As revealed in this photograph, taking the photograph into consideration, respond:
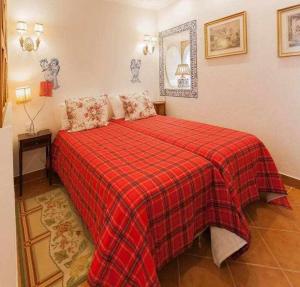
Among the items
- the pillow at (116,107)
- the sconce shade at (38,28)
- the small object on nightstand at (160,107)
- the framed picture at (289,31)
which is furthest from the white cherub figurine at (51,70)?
the framed picture at (289,31)

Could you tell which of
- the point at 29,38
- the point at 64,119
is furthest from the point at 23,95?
the point at 29,38

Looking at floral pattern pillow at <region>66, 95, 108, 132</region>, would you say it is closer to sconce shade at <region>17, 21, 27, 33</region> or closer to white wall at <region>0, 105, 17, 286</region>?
sconce shade at <region>17, 21, 27, 33</region>

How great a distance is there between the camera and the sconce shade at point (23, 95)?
8.12 ft

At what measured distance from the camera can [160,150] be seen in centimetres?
192

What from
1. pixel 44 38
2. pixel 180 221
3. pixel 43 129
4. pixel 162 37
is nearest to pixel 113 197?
pixel 180 221

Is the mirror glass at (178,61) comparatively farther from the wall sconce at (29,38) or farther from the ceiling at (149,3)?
the wall sconce at (29,38)

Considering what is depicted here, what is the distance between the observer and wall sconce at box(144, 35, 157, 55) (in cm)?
373

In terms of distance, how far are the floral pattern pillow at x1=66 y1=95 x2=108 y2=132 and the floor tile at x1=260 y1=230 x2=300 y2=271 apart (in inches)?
87.5

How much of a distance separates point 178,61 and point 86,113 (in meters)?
2.06

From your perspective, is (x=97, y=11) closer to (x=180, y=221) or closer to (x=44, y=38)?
(x=44, y=38)

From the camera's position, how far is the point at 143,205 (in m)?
1.24

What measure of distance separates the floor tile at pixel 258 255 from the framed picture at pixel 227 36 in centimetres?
213

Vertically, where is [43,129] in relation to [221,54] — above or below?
below

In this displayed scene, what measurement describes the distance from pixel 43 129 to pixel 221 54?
2.58 metres
